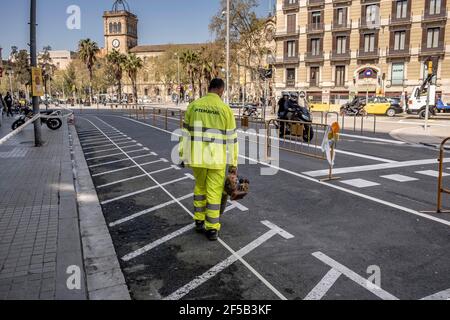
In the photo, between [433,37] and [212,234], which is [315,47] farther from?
[212,234]

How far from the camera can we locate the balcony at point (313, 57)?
2006 inches

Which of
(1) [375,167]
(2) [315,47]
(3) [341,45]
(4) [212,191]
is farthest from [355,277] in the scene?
(2) [315,47]

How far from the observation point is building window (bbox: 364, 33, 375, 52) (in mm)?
48112

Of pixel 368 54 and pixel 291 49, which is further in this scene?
pixel 291 49

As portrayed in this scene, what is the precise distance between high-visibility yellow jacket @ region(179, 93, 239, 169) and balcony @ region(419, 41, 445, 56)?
46.2 meters

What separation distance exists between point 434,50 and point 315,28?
14048 millimetres

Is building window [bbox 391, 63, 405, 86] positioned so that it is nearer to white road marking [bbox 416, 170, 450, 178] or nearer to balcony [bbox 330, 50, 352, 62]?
balcony [bbox 330, 50, 352, 62]

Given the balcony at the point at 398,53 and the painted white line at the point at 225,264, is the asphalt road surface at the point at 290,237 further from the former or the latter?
the balcony at the point at 398,53

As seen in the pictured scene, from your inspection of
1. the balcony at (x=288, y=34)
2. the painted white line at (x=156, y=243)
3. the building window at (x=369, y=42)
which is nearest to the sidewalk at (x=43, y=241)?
the painted white line at (x=156, y=243)

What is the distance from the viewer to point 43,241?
16.4 feet

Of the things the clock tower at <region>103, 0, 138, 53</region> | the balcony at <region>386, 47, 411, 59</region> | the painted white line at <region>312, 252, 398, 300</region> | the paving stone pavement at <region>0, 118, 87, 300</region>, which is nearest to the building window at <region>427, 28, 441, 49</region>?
the balcony at <region>386, 47, 411, 59</region>

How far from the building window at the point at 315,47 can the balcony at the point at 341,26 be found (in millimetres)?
2504

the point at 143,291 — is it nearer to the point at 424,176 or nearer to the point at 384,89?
the point at 424,176

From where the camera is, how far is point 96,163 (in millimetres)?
11391
